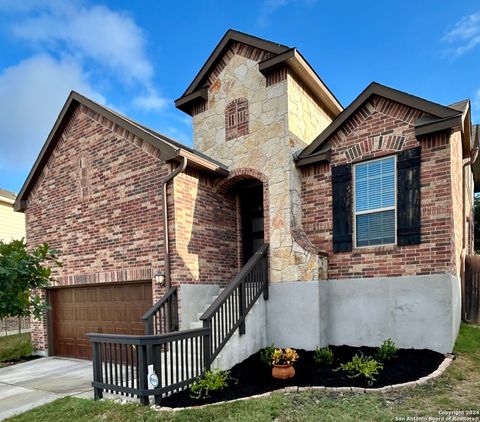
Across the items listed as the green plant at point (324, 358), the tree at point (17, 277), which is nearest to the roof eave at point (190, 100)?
the tree at point (17, 277)

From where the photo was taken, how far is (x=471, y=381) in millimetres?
5344

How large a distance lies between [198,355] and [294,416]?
2.00m

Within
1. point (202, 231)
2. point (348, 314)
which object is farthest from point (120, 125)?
point (348, 314)

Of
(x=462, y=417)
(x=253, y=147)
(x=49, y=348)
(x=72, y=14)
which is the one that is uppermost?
(x=72, y=14)

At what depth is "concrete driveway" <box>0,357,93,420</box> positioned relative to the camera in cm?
609

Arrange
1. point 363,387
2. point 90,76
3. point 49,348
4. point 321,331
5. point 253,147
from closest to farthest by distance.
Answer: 1. point 363,387
2. point 321,331
3. point 253,147
4. point 49,348
5. point 90,76

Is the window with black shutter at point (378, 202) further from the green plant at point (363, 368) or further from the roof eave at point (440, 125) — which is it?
the green plant at point (363, 368)

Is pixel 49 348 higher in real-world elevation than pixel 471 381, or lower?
lower

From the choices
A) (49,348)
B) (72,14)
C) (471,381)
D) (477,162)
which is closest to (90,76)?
(72,14)

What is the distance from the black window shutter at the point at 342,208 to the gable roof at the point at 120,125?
104 inches

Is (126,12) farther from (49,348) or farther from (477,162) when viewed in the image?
(477,162)

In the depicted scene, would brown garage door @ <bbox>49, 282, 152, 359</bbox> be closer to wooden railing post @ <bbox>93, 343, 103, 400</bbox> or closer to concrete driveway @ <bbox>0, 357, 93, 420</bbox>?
concrete driveway @ <bbox>0, 357, 93, 420</bbox>

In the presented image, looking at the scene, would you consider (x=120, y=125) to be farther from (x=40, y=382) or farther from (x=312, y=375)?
(x=312, y=375)

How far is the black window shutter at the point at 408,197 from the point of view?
6.92 m
